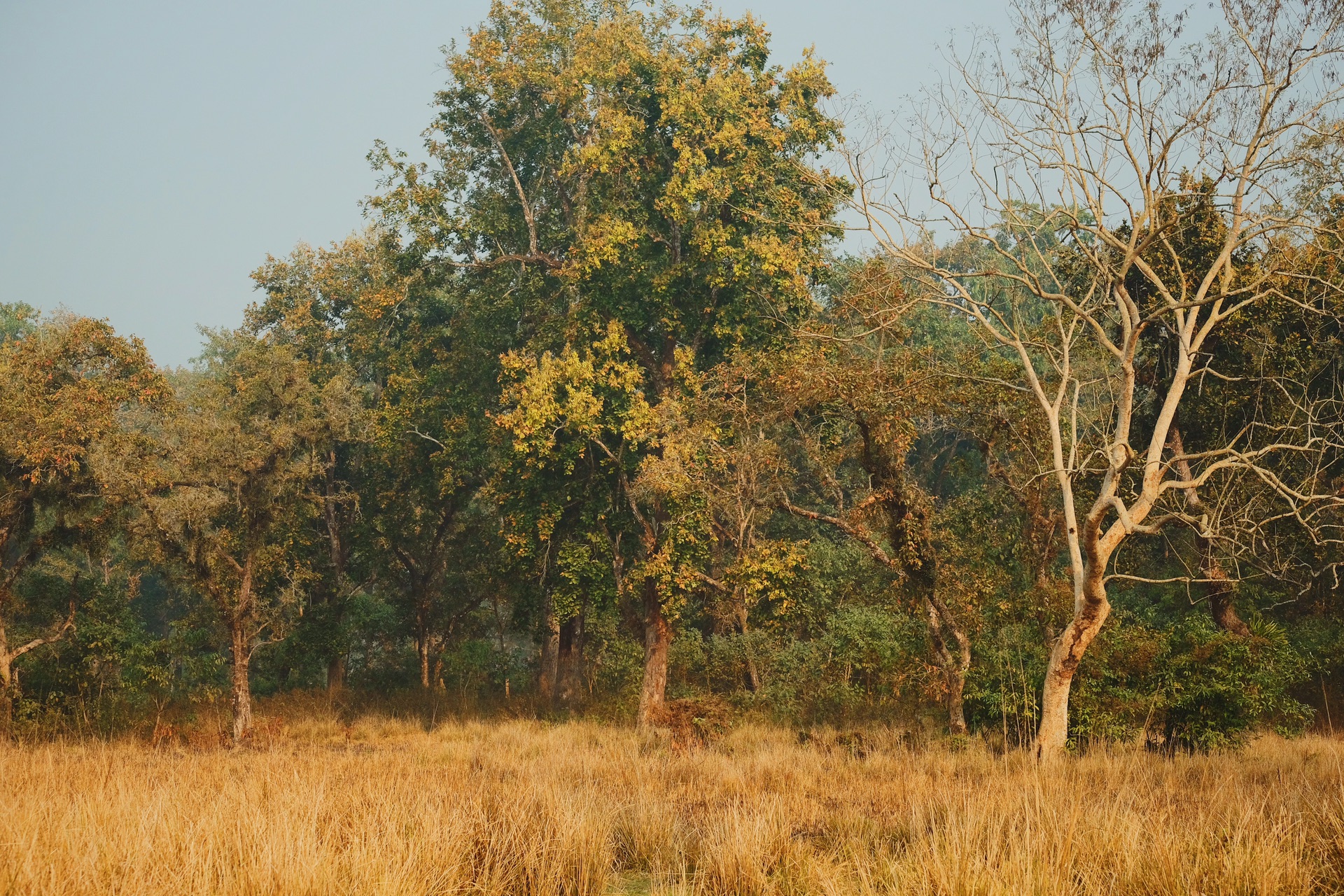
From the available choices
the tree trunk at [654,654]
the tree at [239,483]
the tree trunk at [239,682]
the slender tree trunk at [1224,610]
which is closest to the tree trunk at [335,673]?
the tree at [239,483]

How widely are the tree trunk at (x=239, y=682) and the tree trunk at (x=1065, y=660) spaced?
1558cm

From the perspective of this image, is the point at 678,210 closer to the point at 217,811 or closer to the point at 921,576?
the point at 921,576

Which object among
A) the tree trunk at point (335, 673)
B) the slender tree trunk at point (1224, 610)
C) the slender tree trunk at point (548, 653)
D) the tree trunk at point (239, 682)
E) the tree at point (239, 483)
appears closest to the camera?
the slender tree trunk at point (1224, 610)

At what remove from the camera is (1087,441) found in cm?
1661

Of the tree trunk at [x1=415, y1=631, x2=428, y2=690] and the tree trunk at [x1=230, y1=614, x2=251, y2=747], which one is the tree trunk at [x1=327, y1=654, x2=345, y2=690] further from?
the tree trunk at [x1=230, y1=614, x2=251, y2=747]

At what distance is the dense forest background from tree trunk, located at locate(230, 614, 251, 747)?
3.6 inches

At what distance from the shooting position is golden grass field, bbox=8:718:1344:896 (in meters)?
5.46

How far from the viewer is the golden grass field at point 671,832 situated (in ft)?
17.9

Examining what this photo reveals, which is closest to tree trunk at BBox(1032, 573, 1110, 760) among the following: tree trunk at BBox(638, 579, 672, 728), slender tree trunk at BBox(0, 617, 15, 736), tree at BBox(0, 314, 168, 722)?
tree trunk at BBox(638, 579, 672, 728)

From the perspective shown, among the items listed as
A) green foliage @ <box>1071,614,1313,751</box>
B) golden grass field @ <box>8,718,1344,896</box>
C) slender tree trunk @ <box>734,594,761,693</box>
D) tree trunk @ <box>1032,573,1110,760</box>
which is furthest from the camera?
slender tree trunk @ <box>734,594,761,693</box>

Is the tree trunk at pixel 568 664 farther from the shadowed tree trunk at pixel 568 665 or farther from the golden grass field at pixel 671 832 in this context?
the golden grass field at pixel 671 832

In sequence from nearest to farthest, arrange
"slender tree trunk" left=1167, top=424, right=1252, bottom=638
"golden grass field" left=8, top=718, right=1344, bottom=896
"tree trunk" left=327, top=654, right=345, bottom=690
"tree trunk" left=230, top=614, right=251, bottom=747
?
"golden grass field" left=8, top=718, right=1344, bottom=896
"slender tree trunk" left=1167, top=424, right=1252, bottom=638
"tree trunk" left=230, top=614, right=251, bottom=747
"tree trunk" left=327, top=654, right=345, bottom=690

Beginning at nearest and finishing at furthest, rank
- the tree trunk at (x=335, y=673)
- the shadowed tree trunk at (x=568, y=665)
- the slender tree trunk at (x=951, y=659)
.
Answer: the slender tree trunk at (x=951, y=659) → the shadowed tree trunk at (x=568, y=665) → the tree trunk at (x=335, y=673)

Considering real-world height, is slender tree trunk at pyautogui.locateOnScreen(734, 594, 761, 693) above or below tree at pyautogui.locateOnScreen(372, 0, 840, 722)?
below
